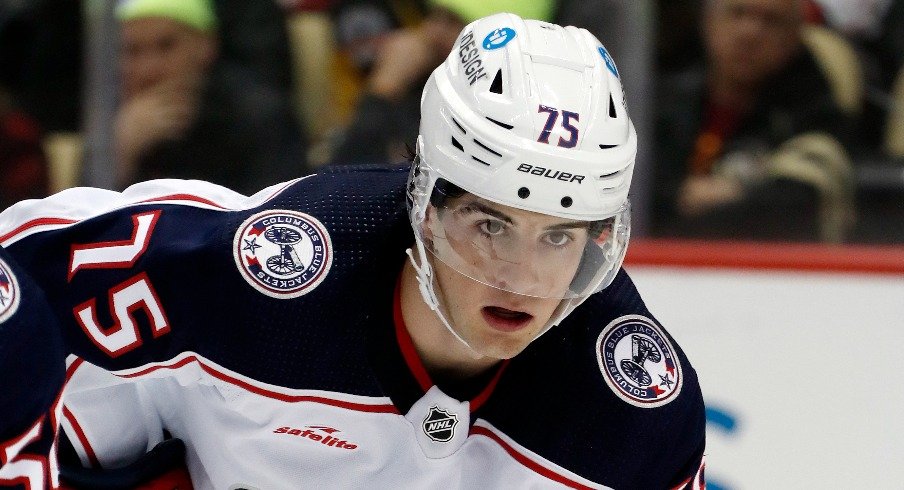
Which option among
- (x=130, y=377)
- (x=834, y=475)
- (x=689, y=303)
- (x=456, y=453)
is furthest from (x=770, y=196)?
(x=130, y=377)

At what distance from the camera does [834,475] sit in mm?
3271

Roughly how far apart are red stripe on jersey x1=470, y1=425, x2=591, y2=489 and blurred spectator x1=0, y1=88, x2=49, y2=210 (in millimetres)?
1772

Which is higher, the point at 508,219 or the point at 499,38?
the point at 499,38

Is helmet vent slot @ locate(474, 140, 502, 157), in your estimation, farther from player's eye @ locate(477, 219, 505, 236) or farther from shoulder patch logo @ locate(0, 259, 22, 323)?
shoulder patch logo @ locate(0, 259, 22, 323)

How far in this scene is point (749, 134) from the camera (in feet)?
11.5

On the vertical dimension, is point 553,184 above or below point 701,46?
above

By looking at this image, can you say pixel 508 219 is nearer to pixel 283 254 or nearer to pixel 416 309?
pixel 416 309

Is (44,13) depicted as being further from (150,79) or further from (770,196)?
(770,196)

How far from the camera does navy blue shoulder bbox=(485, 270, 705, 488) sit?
231 centimetres

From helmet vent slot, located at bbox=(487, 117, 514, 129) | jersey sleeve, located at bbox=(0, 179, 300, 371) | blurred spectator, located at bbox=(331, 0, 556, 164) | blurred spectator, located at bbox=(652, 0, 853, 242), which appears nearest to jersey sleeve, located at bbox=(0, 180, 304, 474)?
jersey sleeve, located at bbox=(0, 179, 300, 371)

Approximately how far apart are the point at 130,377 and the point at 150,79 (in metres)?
1.40

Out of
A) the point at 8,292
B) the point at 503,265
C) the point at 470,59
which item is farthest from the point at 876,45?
the point at 8,292

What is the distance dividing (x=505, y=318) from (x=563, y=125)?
1.00 ft

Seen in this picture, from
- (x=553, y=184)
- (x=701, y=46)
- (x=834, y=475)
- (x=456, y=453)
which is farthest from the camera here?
(x=701, y=46)
